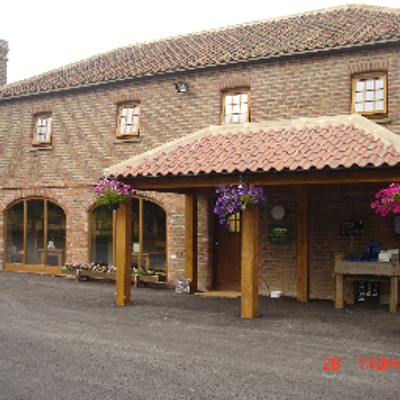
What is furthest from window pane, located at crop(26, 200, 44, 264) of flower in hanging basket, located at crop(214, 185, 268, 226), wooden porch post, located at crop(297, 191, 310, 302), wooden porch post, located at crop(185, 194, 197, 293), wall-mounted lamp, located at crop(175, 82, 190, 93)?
flower in hanging basket, located at crop(214, 185, 268, 226)

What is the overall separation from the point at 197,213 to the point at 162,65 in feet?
14.3

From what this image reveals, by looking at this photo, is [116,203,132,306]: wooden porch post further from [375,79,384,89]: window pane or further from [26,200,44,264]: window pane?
[26,200,44,264]: window pane

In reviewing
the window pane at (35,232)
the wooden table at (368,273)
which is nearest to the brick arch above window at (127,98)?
the window pane at (35,232)

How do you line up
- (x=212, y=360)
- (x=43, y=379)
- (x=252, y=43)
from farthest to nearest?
1. (x=252, y=43)
2. (x=212, y=360)
3. (x=43, y=379)

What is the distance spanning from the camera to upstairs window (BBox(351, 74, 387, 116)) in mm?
11492

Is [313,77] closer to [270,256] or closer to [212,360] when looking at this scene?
[270,256]

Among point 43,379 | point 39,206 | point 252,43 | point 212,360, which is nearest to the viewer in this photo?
point 43,379

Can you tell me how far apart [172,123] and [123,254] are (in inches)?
185

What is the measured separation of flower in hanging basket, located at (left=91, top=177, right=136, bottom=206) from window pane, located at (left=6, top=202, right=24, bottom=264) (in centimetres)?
722

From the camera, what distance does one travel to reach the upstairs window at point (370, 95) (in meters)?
11.5

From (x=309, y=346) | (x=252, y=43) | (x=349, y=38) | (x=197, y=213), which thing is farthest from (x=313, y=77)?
(x=309, y=346)

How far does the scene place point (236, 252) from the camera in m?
13.1

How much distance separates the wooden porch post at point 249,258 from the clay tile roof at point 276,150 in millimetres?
859

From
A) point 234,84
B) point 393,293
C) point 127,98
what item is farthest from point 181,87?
point 393,293
